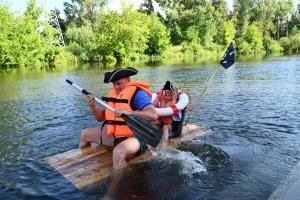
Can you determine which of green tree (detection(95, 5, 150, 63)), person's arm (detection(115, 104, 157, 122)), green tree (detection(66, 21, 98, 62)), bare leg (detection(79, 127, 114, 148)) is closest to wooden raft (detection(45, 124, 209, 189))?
bare leg (detection(79, 127, 114, 148))

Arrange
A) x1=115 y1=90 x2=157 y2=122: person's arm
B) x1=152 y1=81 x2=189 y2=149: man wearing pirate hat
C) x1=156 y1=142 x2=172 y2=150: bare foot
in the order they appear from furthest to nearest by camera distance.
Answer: x1=152 y1=81 x2=189 y2=149: man wearing pirate hat
x1=156 y1=142 x2=172 y2=150: bare foot
x1=115 y1=90 x2=157 y2=122: person's arm

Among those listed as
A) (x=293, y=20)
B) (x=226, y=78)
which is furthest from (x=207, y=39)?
(x=226, y=78)

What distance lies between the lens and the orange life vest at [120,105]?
5.32 metres

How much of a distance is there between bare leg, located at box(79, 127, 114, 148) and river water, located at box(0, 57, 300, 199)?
0.76 meters

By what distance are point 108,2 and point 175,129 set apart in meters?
66.2

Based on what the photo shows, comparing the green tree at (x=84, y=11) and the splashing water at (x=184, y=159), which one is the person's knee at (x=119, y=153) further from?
the green tree at (x=84, y=11)

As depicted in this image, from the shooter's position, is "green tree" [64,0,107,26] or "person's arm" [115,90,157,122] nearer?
"person's arm" [115,90,157,122]

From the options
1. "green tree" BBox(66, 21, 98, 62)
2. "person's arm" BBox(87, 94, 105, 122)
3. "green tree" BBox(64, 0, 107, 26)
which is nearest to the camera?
"person's arm" BBox(87, 94, 105, 122)

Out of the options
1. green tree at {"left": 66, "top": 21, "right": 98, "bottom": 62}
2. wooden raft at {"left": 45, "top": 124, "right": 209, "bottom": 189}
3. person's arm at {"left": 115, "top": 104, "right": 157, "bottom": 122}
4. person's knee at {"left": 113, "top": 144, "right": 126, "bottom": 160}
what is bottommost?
wooden raft at {"left": 45, "top": 124, "right": 209, "bottom": 189}

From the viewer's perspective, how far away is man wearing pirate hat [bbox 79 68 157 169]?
5.21 meters

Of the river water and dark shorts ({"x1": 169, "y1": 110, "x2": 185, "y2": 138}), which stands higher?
dark shorts ({"x1": 169, "y1": 110, "x2": 185, "y2": 138})

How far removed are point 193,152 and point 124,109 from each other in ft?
6.29

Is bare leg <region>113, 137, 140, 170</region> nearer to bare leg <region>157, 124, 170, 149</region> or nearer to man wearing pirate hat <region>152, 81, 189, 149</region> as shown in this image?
bare leg <region>157, 124, 170, 149</region>

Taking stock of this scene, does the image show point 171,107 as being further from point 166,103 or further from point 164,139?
point 164,139
